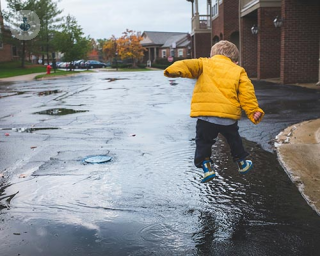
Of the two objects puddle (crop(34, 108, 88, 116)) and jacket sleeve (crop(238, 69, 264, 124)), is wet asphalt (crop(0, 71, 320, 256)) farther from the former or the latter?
puddle (crop(34, 108, 88, 116))

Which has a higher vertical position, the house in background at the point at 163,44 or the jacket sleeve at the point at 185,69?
the house in background at the point at 163,44

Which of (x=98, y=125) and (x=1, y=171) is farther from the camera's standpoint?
(x=98, y=125)

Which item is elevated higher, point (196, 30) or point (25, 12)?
point (25, 12)

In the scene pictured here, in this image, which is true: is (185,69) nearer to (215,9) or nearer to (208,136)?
(208,136)

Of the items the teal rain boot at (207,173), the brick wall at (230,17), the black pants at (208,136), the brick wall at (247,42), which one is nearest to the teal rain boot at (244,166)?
the black pants at (208,136)

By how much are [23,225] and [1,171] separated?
81.9 inches

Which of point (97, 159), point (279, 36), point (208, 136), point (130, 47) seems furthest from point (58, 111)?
A: point (130, 47)

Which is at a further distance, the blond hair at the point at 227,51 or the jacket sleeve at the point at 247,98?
the blond hair at the point at 227,51

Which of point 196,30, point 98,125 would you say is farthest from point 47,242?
point 196,30

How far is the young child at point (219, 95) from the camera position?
416 cm

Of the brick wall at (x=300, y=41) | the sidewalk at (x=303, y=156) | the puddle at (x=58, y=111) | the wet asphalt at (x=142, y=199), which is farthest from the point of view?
the brick wall at (x=300, y=41)

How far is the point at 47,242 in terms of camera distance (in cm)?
332

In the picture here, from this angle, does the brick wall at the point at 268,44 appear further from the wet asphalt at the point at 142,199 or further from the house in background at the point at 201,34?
the house in background at the point at 201,34

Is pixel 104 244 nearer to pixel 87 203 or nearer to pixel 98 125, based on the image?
pixel 87 203
